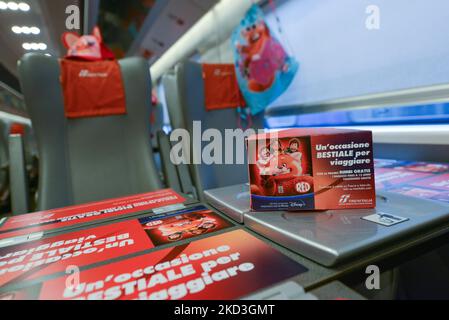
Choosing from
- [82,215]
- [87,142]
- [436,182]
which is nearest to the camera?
[82,215]

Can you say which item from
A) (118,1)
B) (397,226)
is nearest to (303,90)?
(397,226)

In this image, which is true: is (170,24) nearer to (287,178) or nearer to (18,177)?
(18,177)

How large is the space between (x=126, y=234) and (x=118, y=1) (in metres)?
3.00

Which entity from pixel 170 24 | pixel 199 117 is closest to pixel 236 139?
pixel 199 117

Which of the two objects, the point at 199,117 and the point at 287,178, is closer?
the point at 287,178

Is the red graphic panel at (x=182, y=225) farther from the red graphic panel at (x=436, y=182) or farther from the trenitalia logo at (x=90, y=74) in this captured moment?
the trenitalia logo at (x=90, y=74)

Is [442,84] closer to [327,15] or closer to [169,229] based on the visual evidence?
[327,15]

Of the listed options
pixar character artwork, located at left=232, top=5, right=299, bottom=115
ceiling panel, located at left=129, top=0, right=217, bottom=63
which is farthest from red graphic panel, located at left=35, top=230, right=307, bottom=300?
ceiling panel, located at left=129, top=0, right=217, bottom=63

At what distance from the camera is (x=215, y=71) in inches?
65.1

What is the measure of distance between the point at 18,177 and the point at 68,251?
0.81 meters

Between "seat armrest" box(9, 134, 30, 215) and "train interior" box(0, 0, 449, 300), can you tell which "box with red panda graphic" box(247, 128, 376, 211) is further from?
"seat armrest" box(9, 134, 30, 215)

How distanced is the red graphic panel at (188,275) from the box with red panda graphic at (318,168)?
126 mm

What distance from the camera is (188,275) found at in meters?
0.36

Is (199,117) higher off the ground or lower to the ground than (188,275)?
higher
